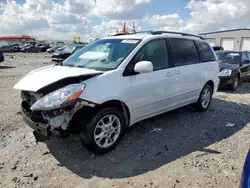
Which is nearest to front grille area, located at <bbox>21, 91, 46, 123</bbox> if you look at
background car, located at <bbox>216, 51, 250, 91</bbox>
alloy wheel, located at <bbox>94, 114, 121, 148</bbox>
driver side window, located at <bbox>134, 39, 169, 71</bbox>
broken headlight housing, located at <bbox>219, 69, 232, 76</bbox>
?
alloy wheel, located at <bbox>94, 114, 121, 148</bbox>

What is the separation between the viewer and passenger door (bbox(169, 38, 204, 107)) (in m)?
4.64

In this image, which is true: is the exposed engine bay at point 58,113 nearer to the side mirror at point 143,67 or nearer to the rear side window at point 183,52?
the side mirror at point 143,67

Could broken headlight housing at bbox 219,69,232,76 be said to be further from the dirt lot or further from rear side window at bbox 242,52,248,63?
the dirt lot

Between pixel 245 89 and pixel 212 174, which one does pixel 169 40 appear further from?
pixel 245 89

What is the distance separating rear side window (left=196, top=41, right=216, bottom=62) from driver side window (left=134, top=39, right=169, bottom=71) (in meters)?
1.49

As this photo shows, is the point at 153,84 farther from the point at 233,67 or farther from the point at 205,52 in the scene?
the point at 233,67

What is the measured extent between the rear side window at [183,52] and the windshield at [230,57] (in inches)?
207

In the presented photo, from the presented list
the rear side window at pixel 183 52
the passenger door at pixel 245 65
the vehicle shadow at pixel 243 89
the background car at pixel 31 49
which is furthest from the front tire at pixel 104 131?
the background car at pixel 31 49

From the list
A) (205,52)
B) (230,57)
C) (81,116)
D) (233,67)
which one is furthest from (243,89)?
(81,116)

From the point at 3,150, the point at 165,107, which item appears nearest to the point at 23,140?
the point at 3,150

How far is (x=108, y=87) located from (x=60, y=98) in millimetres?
712

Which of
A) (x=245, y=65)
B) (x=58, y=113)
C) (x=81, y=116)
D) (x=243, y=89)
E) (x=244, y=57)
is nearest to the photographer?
(x=58, y=113)

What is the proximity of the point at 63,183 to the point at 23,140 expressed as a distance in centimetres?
151

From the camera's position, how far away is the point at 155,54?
4234mm
